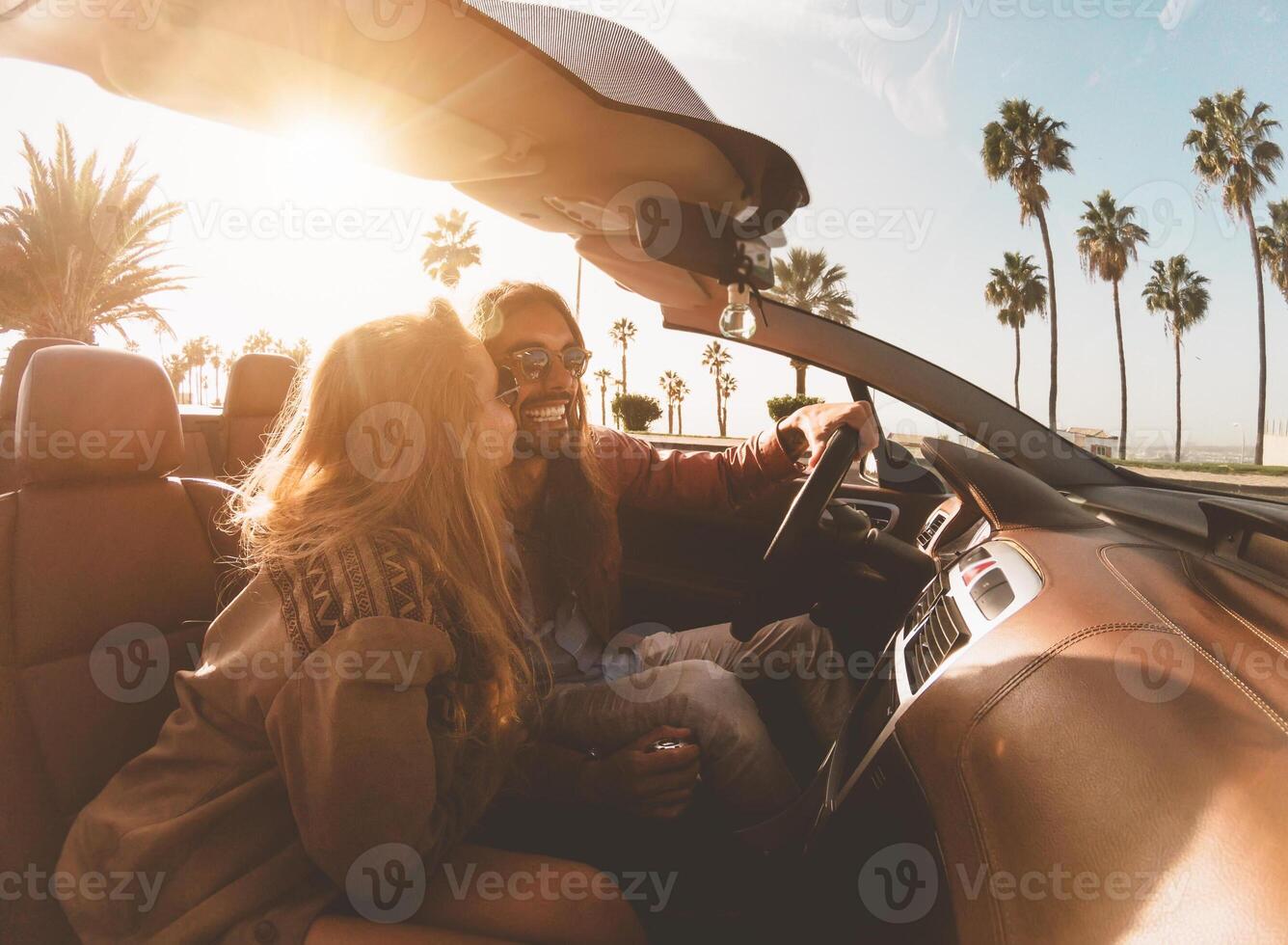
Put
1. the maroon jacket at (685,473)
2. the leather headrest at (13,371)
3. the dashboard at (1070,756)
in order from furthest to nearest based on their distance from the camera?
the leather headrest at (13,371) → the maroon jacket at (685,473) → the dashboard at (1070,756)

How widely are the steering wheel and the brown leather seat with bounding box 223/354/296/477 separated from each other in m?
3.96

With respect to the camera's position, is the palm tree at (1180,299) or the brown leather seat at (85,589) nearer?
the brown leather seat at (85,589)

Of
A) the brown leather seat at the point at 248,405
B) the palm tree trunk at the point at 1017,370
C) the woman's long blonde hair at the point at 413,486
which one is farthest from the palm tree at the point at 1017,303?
the brown leather seat at the point at 248,405

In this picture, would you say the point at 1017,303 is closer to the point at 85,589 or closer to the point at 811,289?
the point at 811,289

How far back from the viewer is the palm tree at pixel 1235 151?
184cm

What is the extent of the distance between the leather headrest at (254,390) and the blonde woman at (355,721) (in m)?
3.83

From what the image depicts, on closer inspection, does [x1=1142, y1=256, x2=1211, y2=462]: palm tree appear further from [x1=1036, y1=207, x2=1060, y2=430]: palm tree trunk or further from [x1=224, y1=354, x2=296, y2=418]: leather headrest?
[x1=224, y1=354, x2=296, y2=418]: leather headrest

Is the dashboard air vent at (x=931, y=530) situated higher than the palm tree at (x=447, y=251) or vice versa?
the palm tree at (x=447, y=251)

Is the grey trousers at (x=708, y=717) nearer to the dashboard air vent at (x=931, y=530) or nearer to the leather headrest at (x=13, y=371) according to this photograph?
the dashboard air vent at (x=931, y=530)

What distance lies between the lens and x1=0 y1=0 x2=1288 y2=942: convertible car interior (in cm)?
88

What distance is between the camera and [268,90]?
4.77 feet

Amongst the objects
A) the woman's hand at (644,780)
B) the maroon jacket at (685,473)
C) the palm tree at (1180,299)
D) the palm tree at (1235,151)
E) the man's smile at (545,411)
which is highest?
the palm tree at (1235,151)

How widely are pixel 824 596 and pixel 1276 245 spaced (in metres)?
1.40

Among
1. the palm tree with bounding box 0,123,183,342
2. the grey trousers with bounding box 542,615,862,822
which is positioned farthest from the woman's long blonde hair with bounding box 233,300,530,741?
the palm tree with bounding box 0,123,183,342
